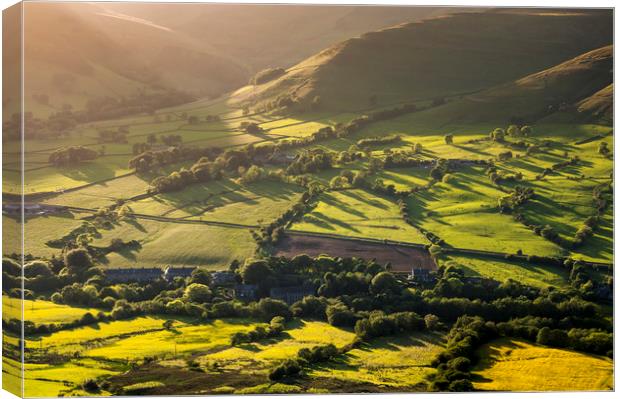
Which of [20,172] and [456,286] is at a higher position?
[20,172]

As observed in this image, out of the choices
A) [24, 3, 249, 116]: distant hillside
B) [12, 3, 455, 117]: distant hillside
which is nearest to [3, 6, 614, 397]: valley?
[12, 3, 455, 117]: distant hillside

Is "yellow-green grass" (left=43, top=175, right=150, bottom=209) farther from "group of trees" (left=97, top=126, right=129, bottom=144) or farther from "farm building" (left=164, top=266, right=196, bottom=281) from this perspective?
"farm building" (left=164, top=266, right=196, bottom=281)

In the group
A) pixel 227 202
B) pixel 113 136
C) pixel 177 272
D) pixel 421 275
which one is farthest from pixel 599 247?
pixel 113 136

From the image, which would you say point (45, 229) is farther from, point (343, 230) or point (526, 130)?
point (526, 130)

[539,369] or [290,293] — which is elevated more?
[290,293]

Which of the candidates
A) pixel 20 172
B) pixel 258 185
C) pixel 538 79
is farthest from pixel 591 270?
pixel 538 79

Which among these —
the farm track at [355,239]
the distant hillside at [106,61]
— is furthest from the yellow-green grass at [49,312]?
the distant hillside at [106,61]

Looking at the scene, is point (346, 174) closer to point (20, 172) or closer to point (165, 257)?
point (165, 257)
